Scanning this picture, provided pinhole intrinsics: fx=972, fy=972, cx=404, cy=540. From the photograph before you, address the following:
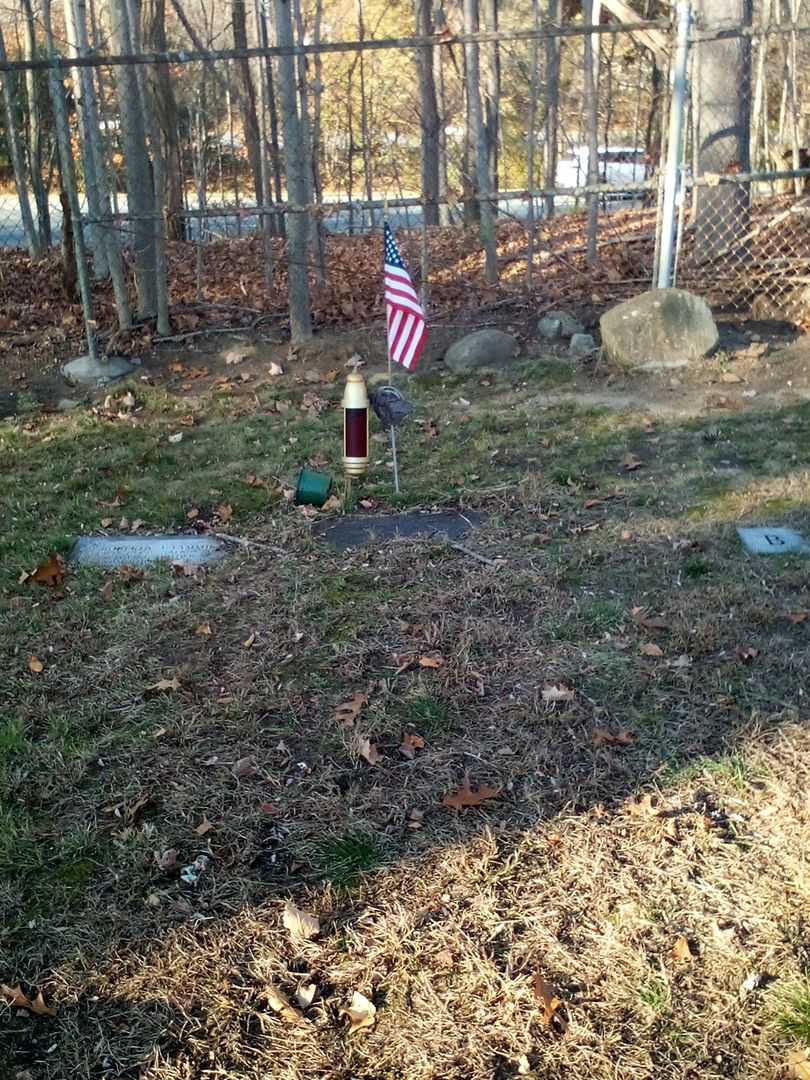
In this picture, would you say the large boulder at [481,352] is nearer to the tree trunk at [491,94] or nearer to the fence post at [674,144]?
the fence post at [674,144]

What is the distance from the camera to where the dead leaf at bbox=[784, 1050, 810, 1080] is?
86.4 inches

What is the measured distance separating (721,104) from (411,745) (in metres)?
9.35

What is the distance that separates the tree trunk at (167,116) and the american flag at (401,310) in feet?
22.3

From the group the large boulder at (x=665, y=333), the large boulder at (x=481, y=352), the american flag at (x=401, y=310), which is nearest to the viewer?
the american flag at (x=401, y=310)

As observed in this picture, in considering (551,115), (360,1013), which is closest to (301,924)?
(360,1013)

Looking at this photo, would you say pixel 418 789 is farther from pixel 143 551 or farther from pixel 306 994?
pixel 143 551

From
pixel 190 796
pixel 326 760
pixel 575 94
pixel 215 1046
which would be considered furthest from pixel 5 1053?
pixel 575 94

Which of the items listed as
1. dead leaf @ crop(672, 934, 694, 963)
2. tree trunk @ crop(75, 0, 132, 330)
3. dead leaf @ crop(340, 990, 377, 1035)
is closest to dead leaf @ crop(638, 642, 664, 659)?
dead leaf @ crop(672, 934, 694, 963)

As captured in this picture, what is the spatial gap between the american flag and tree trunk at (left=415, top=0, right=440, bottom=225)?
13.3ft

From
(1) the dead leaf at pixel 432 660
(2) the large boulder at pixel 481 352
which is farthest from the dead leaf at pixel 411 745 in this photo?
(2) the large boulder at pixel 481 352

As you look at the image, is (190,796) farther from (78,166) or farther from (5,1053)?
(78,166)

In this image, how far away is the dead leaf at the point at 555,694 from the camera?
3.63 m

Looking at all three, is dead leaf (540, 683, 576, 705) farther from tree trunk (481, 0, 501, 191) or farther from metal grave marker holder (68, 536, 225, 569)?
tree trunk (481, 0, 501, 191)

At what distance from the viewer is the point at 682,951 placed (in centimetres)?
254
